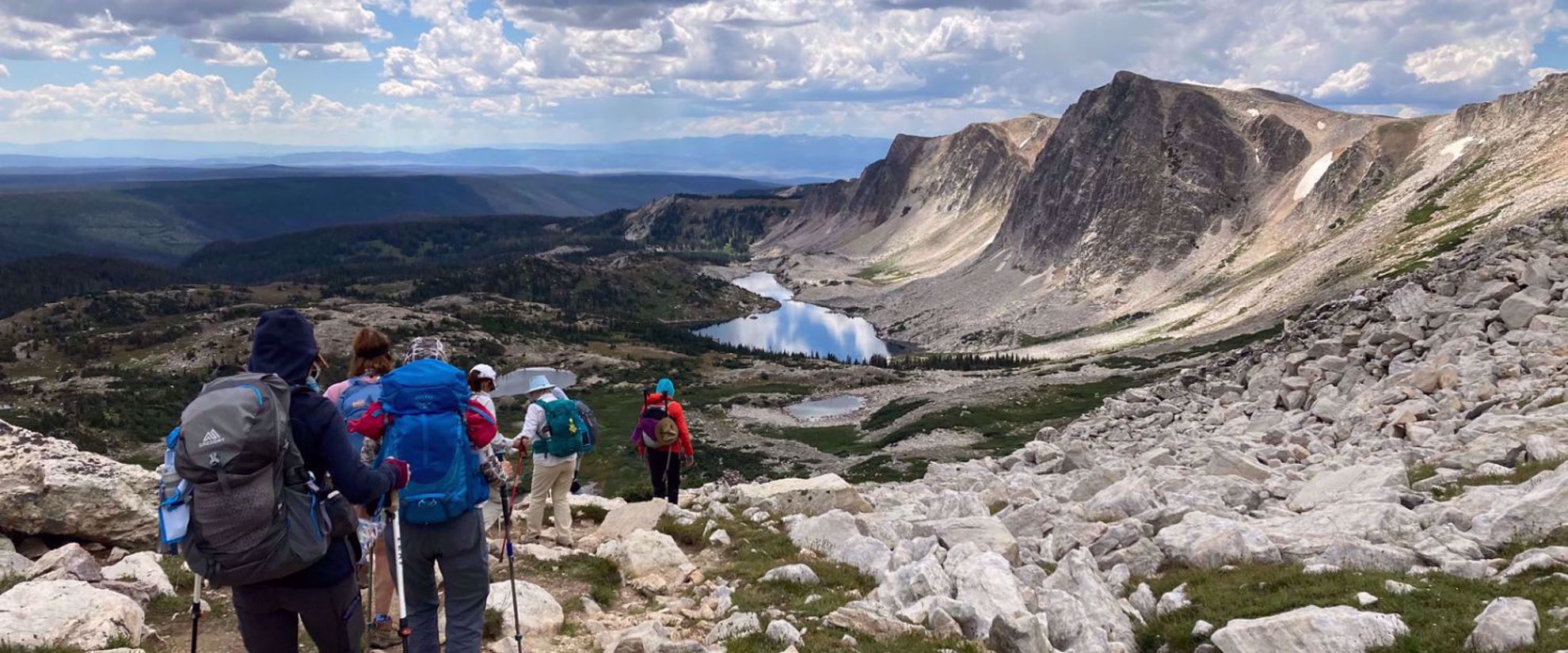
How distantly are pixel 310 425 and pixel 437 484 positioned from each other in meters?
1.50

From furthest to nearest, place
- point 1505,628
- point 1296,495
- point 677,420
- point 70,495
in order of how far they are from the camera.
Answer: point 677,420
point 1296,495
point 70,495
point 1505,628

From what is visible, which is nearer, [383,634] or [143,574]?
[383,634]

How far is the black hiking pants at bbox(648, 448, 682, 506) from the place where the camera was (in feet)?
63.4

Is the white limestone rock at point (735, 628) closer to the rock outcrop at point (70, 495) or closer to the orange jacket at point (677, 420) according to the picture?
the orange jacket at point (677, 420)

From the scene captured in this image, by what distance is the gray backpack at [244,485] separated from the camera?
6457 mm

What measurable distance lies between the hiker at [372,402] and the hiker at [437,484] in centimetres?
28

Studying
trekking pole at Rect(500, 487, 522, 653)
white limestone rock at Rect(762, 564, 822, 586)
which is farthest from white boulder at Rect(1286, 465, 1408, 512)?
trekking pole at Rect(500, 487, 522, 653)

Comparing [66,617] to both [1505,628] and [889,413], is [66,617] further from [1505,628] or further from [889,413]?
[889,413]

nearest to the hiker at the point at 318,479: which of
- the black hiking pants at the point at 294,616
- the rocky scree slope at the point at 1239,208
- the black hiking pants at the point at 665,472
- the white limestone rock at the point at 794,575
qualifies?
the black hiking pants at the point at 294,616

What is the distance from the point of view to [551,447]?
1562cm

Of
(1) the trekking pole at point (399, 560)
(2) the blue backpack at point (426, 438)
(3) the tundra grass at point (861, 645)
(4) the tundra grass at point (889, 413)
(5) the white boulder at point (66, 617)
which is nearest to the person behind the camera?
(2) the blue backpack at point (426, 438)

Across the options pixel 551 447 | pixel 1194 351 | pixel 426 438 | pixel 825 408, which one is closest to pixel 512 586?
pixel 426 438

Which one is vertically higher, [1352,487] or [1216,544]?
[1352,487]

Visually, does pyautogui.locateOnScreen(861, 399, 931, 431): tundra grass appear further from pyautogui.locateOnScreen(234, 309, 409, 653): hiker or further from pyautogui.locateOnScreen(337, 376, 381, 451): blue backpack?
pyautogui.locateOnScreen(234, 309, 409, 653): hiker
